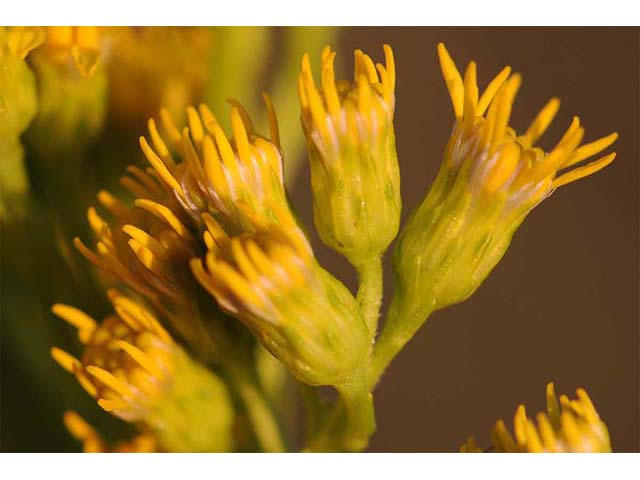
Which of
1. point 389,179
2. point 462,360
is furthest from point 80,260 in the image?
point 462,360

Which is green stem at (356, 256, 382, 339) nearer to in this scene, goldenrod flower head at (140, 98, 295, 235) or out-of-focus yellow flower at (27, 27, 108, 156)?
goldenrod flower head at (140, 98, 295, 235)

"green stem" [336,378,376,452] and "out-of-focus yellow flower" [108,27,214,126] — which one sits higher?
"out-of-focus yellow flower" [108,27,214,126]

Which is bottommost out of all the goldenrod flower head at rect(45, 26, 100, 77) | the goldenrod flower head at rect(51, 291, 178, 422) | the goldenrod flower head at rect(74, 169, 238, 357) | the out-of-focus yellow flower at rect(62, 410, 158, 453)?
the out-of-focus yellow flower at rect(62, 410, 158, 453)

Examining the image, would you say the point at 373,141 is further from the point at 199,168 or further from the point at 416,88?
the point at 416,88

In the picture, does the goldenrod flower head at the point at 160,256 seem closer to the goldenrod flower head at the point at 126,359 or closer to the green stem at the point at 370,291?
the goldenrod flower head at the point at 126,359

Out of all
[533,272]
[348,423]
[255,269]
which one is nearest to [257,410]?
[348,423]

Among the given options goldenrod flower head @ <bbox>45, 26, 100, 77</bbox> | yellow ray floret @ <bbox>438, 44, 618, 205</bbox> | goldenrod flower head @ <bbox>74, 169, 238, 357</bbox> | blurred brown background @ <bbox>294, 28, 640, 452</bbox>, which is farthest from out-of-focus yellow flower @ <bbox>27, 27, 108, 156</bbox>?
blurred brown background @ <bbox>294, 28, 640, 452</bbox>
